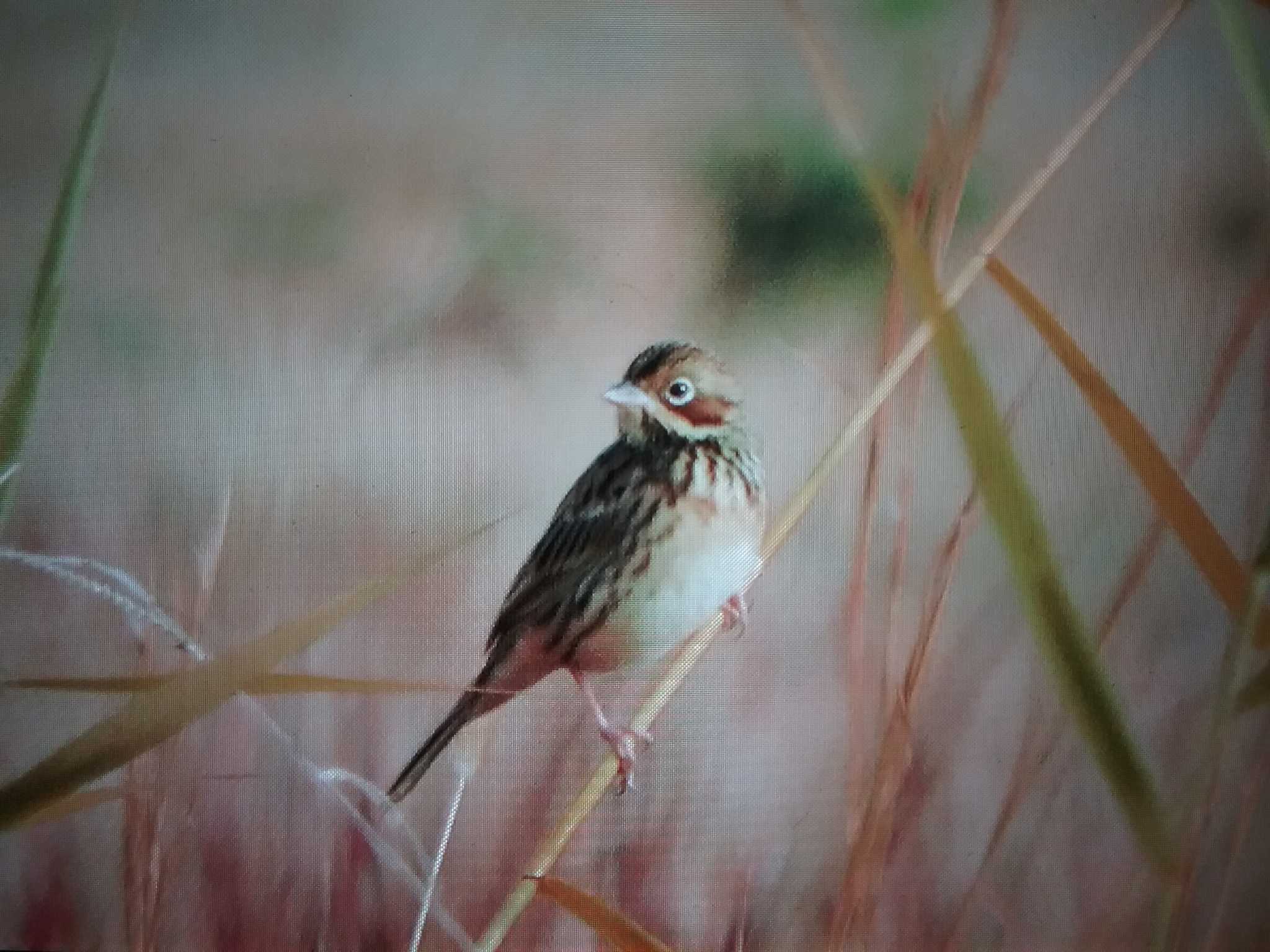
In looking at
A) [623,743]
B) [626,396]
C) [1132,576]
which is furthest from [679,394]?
[1132,576]

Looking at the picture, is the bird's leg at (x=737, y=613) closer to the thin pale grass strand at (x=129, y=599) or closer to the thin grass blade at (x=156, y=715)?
the thin grass blade at (x=156, y=715)

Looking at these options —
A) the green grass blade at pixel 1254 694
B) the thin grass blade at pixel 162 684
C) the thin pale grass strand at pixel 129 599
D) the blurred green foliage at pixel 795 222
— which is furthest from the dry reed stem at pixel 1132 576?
the thin pale grass strand at pixel 129 599

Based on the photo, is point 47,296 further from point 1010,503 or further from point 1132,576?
point 1132,576

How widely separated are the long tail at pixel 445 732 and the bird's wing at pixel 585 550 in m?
0.04

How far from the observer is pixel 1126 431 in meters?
0.74

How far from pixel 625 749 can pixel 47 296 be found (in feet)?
1.80

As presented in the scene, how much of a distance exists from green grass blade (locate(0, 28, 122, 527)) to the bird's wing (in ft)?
1.26

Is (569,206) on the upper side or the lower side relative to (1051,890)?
upper

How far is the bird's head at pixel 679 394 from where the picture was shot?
2.33 ft

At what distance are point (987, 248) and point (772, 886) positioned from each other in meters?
0.51

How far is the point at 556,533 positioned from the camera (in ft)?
2.30

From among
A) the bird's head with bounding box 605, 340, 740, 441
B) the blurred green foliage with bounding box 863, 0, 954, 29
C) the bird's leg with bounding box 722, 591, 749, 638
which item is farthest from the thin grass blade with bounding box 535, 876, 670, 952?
the blurred green foliage with bounding box 863, 0, 954, 29

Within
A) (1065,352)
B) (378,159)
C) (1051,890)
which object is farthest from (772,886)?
(378,159)

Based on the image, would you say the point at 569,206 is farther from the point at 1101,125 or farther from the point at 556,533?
the point at 1101,125
